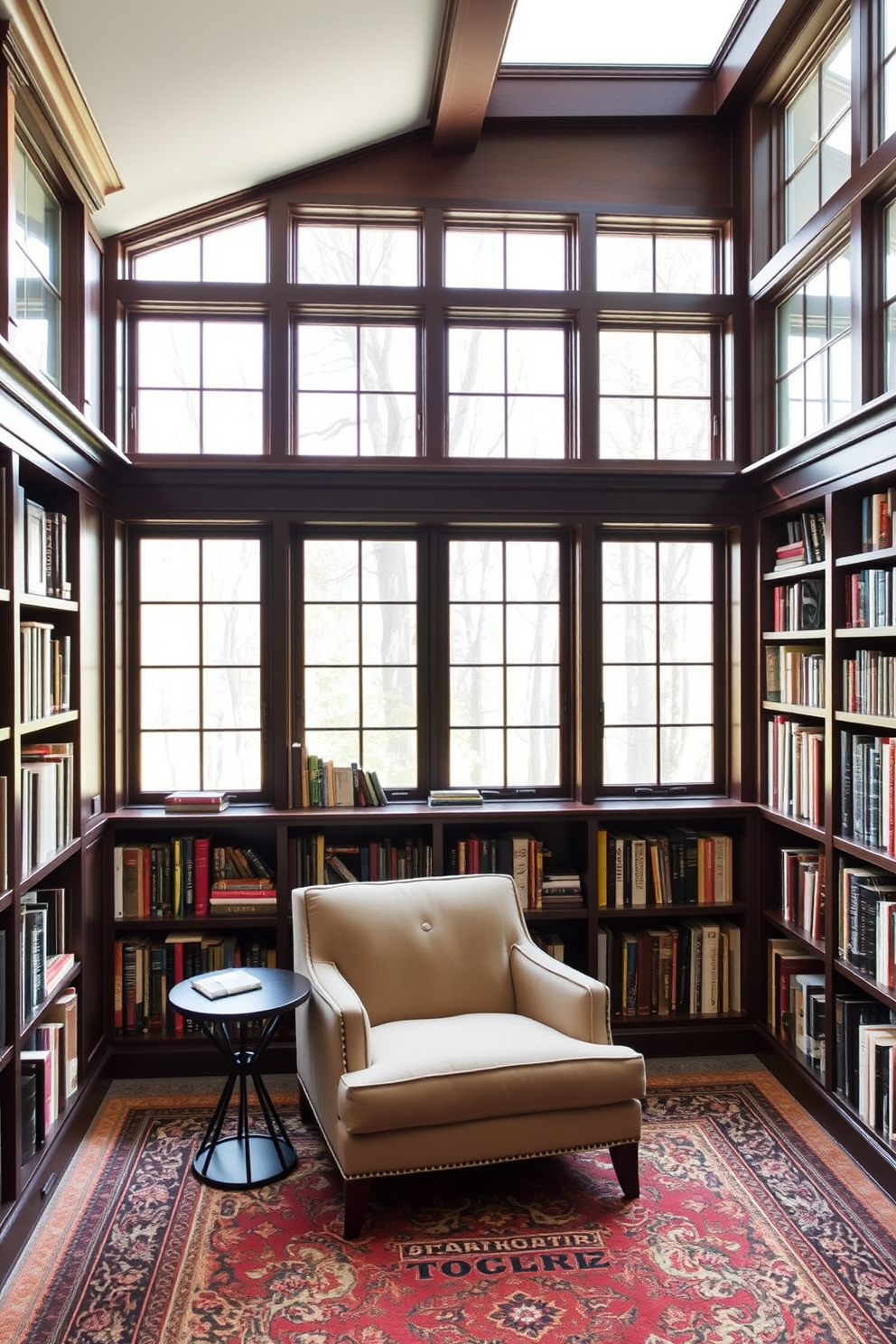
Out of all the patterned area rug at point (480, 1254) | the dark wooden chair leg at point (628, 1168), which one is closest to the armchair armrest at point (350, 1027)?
the patterned area rug at point (480, 1254)

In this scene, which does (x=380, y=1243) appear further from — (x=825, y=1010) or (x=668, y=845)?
(x=668, y=845)

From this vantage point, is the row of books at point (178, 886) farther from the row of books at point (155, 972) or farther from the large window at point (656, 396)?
the large window at point (656, 396)

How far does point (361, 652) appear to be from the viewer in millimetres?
4492

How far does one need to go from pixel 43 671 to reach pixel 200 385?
A: 5.53 feet

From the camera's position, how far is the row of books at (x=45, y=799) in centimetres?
310

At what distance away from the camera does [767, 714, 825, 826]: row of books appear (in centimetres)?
386

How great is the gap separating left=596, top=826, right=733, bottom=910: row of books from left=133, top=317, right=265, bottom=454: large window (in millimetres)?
2404

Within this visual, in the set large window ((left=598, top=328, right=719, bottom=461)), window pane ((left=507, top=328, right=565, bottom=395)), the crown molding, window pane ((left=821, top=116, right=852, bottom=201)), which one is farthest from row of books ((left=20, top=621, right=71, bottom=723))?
window pane ((left=821, top=116, right=852, bottom=201))

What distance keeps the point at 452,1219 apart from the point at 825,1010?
63.3 inches

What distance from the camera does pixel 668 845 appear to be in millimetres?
4426

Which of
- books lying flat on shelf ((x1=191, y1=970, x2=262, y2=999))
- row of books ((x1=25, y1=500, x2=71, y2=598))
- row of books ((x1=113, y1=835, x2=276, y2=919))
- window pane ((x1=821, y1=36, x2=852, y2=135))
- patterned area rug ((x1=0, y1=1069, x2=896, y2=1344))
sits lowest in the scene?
patterned area rug ((x1=0, y1=1069, x2=896, y2=1344))

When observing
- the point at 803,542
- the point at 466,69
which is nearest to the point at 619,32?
the point at 466,69

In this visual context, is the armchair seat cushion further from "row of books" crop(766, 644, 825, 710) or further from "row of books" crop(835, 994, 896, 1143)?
"row of books" crop(766, 644, 825, 710)

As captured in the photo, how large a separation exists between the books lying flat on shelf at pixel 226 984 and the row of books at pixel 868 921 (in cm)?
210
